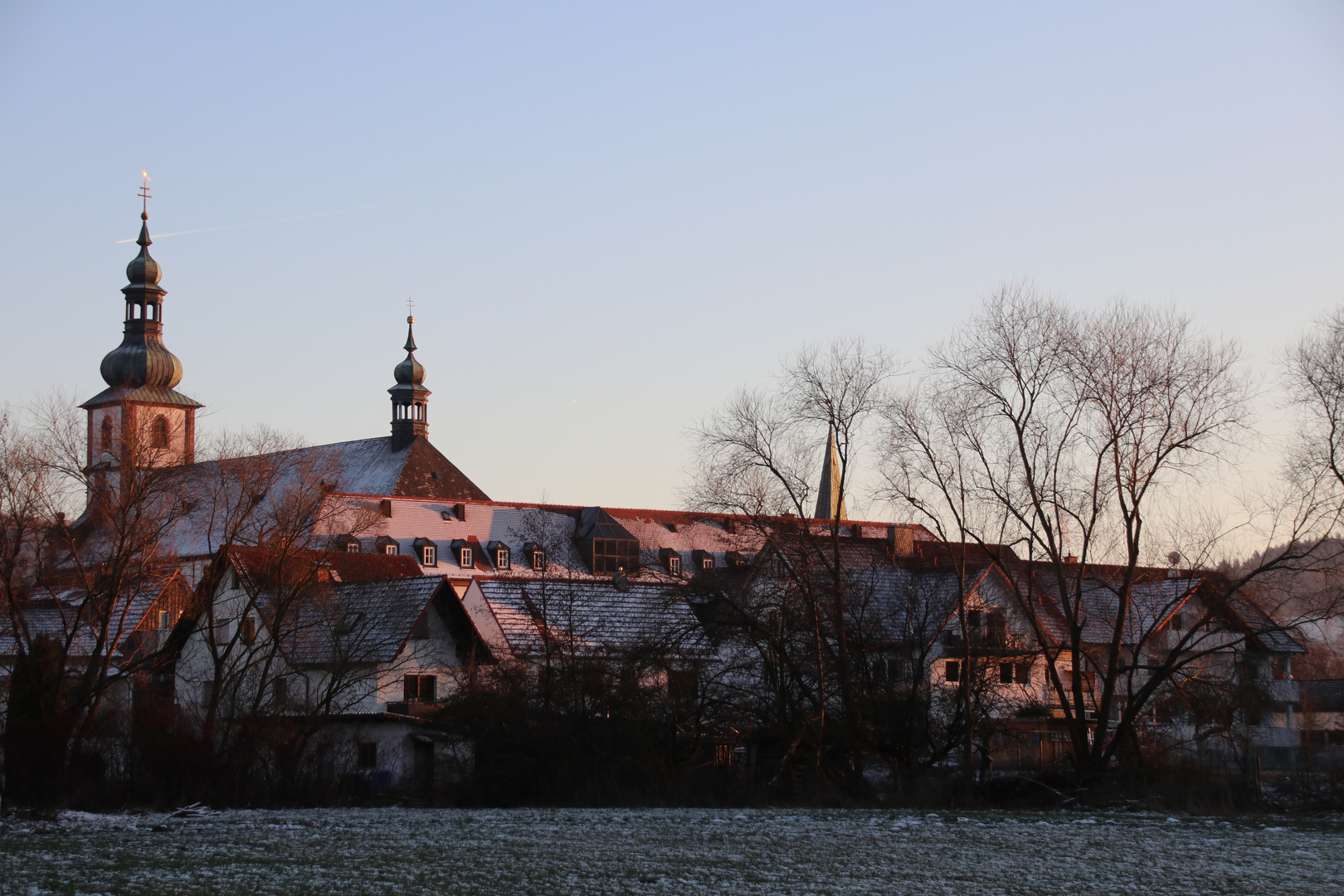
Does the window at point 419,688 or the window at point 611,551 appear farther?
the window at point 611,551

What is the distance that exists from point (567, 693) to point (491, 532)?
49.7m

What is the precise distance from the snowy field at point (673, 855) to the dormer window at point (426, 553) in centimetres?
5359

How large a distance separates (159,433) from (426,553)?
39715 mm

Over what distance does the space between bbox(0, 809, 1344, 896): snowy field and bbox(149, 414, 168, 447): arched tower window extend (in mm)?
15654

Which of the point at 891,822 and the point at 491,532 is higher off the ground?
the point at 491,532

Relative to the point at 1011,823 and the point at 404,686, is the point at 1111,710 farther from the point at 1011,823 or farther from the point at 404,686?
the point at 404,686

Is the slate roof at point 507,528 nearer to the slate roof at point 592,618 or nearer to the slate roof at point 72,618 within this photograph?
the slate roof at point 72,618

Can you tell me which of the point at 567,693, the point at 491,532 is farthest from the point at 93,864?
the point at 491,532

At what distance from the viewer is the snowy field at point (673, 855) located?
47.2 feet

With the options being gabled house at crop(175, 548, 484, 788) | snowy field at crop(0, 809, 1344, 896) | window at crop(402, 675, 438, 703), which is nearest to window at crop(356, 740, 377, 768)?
gabled house at crop(175, 548, 484, 788)

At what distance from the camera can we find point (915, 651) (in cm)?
3462

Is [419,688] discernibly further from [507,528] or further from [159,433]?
[507,528]

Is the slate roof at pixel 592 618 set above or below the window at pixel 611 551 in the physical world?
below

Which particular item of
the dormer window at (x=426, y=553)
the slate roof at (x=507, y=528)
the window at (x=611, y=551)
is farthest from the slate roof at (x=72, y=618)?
the window at (x=611, y=551)
